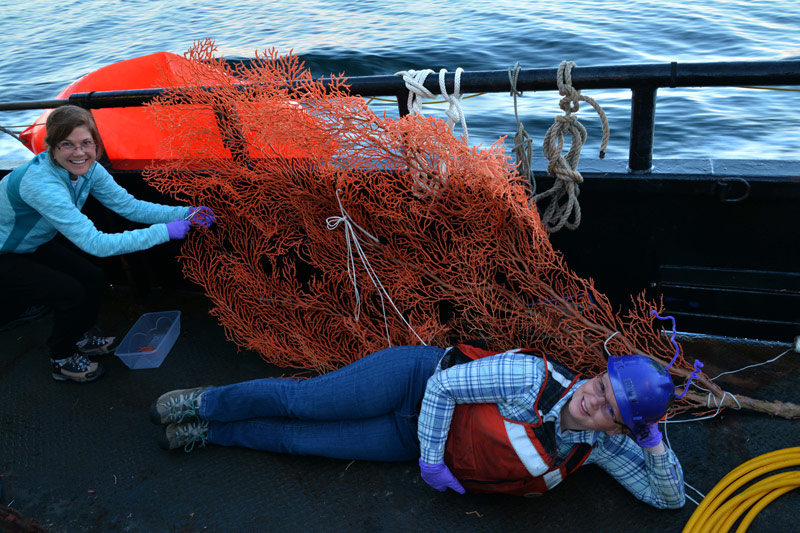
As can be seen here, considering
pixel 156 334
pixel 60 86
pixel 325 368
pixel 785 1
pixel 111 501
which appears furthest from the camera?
pixel 785 1

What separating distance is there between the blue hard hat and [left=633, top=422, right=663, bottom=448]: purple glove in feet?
0.17

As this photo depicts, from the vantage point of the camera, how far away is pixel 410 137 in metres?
2.49

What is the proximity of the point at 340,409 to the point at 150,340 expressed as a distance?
64.6 inches

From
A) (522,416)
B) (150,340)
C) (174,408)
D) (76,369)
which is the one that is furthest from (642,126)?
(76,369)

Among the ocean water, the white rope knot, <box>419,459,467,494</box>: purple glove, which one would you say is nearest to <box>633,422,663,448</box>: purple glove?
<box>419,459,467,494</box>: purple glove

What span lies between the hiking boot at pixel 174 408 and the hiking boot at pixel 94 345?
0.94 meters

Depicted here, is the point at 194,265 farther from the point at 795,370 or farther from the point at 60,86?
the point at 60,86

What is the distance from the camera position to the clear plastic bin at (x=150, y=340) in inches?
131

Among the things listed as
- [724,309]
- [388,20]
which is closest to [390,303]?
[724,309]

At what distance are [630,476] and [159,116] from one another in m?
2.79

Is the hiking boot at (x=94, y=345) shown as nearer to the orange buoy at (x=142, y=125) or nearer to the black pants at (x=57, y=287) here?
the black pants at (x=57, y=287)

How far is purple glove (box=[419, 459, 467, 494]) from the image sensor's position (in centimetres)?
230

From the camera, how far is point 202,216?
313cm

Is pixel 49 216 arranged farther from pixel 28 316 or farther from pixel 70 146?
pixel 28 316
